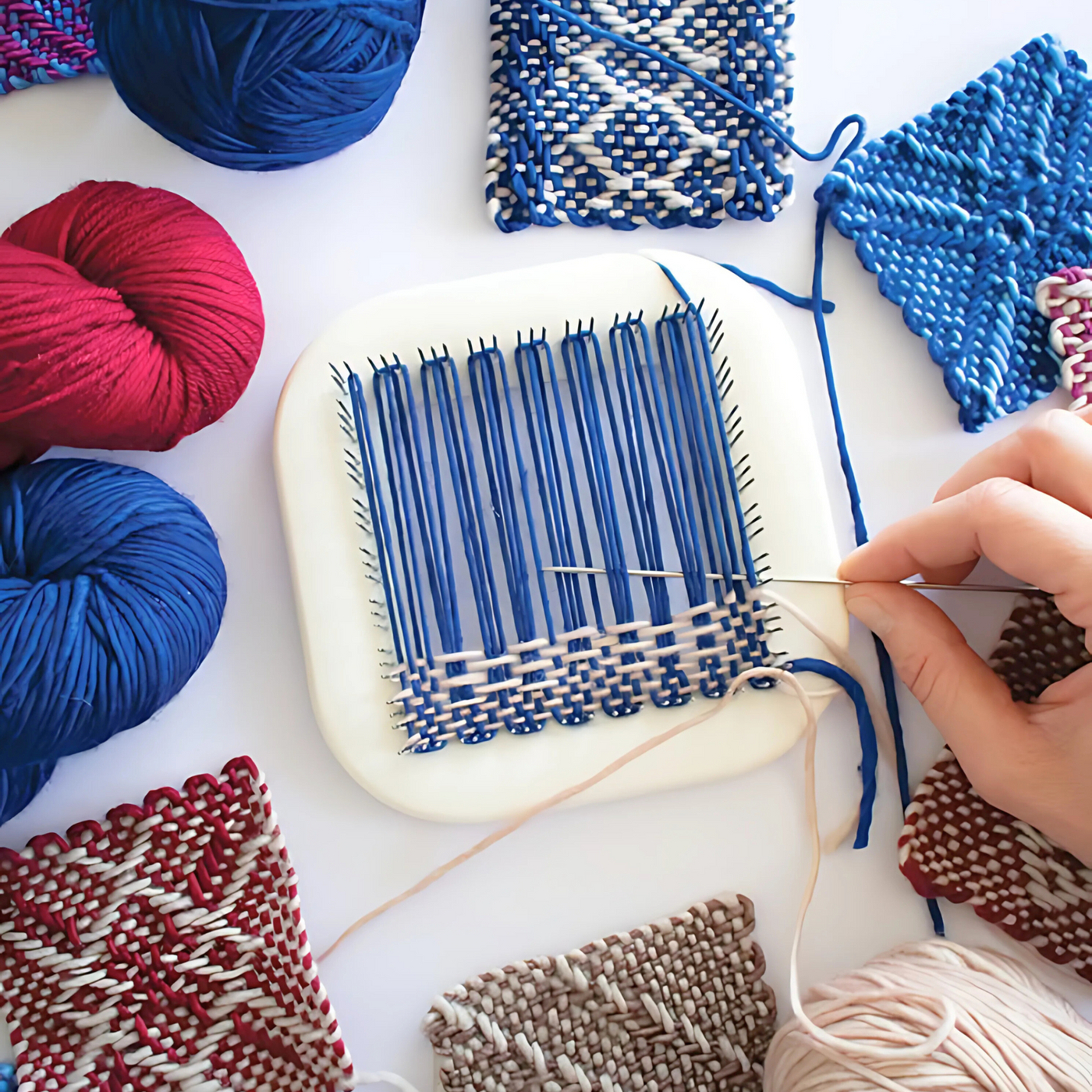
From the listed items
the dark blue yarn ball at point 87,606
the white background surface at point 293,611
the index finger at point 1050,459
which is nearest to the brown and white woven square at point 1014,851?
the white background surface at point 293,611

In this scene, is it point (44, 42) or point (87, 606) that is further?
point (44, 42)

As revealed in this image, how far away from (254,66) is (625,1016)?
0.78 m

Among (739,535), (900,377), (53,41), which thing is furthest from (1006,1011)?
(53,41)

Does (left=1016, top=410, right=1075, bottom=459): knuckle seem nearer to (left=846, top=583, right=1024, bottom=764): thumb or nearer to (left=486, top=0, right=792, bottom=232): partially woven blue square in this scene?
(left=846, top=583, right=1024, bottom=764): thumb

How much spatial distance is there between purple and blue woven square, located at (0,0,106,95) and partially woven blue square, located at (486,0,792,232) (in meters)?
0.34

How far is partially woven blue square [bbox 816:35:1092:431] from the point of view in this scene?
0.84m

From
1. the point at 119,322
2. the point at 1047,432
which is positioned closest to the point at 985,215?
the point at 1047,432

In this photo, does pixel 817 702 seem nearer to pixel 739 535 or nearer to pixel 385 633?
pixel 739 535

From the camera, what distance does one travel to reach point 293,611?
0.81m

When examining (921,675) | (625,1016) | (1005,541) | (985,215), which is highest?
(985,215)

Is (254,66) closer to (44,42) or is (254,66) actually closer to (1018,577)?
(44,42)

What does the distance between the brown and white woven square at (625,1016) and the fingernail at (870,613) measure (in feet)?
0.85

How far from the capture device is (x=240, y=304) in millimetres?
732

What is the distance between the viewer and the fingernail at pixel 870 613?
30.7 inches
